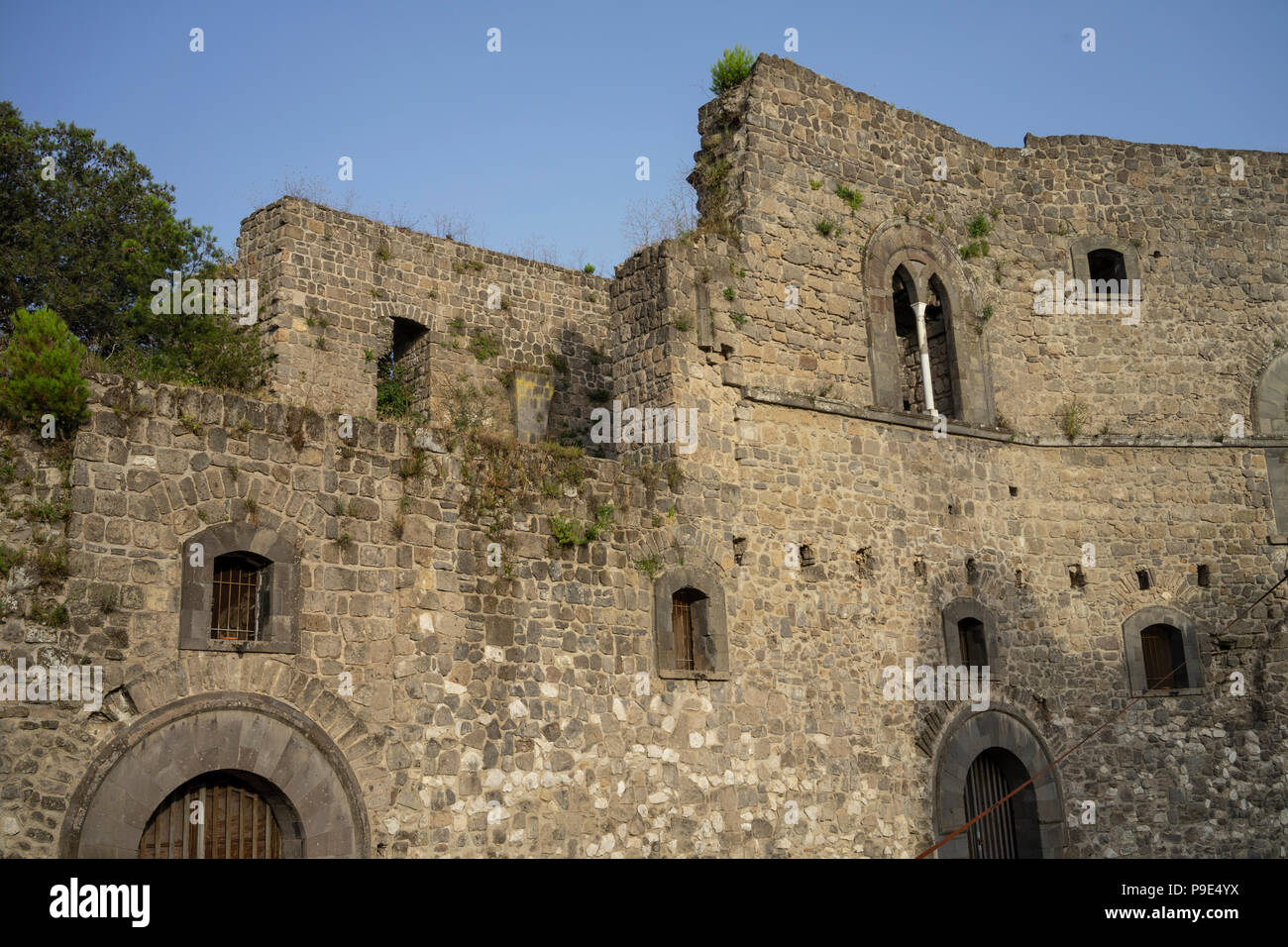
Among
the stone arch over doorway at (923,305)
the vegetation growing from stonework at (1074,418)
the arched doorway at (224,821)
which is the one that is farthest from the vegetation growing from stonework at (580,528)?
the vegetation growing from stonework at (1074,418)

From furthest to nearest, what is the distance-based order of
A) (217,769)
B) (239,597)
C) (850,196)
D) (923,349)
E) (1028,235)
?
(1028,235)
(923,349)
(850,196)
(239,597)
(217,769)

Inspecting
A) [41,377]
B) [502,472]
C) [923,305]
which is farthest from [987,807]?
[41,377]

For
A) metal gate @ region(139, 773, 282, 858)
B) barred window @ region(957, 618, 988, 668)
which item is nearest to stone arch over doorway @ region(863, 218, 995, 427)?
barred window @ region(957, 618, 988, 668)

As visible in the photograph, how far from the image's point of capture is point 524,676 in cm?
1167

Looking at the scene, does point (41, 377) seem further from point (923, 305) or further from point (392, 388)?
point (923, 305)

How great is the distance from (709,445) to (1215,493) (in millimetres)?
7931

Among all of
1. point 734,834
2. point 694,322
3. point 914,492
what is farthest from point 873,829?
point 694,322

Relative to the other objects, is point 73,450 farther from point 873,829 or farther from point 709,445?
point 873,829

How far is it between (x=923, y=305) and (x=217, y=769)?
1085 centimetres

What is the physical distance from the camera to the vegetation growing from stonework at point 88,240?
24.6m

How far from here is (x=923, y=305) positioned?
666 inches

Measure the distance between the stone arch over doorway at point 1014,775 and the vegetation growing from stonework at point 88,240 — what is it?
14.8 m

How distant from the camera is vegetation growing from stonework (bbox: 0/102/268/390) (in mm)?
24609

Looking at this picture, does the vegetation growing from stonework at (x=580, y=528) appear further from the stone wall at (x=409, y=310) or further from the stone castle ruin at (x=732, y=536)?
the stone wall at (x=409, y=310)
